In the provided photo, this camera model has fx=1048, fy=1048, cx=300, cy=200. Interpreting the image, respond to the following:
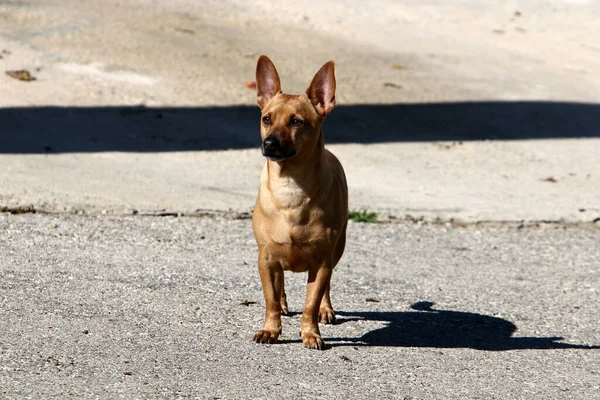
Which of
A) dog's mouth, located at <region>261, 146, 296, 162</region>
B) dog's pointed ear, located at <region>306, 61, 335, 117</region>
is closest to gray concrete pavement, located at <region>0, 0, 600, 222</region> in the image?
dog's pointed ear, located at <region>306, 61, 335, 117</region>

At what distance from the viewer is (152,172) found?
9.34m

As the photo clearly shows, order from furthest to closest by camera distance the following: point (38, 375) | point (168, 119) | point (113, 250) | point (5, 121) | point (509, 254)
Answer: point (168, 119), point (5, 121), point (509, 254), point (113, 250), point (38, 375)

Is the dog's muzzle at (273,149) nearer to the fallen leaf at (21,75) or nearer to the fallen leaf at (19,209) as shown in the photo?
the fallen leaf at (19,209)

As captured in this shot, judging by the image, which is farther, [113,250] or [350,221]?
[350,221]

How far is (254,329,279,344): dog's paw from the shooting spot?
18.3ft

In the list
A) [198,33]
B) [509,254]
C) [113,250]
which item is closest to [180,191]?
[113,250]

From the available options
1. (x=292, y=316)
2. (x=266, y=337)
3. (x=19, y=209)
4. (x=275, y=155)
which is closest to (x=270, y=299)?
(x=266, y=337)

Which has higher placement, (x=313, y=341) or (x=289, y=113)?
(x=289, y=113)

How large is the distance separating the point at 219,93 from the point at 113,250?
Result: 4.64 m

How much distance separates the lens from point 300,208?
215 inches

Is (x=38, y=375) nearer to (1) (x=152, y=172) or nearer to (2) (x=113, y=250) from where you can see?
(2) (x=113, y=250)

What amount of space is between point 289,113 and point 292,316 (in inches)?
55.0

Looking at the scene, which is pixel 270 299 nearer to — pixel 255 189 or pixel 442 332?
pixel 442 332

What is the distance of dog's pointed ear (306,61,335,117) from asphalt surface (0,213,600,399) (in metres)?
1.29
